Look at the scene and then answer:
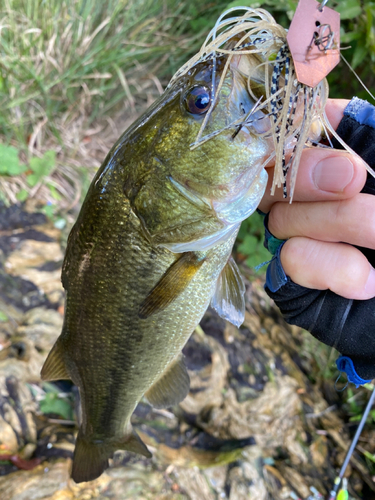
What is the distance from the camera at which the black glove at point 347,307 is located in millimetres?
1187

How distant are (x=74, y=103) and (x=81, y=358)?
322 centimetres

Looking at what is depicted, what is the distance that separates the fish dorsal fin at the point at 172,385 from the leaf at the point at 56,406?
3.43 feet

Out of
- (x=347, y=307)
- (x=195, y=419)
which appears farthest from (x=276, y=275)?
(x=195, y=419)

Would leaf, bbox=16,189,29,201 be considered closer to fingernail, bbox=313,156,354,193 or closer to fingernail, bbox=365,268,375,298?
fingernail, bbox=313,156,354,193

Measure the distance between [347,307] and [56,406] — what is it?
2.03m

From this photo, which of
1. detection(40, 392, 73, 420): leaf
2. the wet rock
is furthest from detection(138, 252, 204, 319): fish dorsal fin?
detection(40, 392, 73, 420): leaf

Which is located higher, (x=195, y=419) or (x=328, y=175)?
(x=328, y=175)

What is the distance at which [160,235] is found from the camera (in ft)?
3.71

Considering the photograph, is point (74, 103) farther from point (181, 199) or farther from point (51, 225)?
point (181, 199)

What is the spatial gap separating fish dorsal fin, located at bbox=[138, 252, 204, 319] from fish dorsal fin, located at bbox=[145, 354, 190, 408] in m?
0.53

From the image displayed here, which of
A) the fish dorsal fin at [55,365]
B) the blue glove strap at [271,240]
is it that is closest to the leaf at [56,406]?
the fish dorsal fin at [55,365]

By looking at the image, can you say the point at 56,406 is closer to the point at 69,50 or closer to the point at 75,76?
the point at 75,76

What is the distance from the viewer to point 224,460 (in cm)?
250

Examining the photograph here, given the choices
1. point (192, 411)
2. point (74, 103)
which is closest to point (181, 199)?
point (192, 411)
